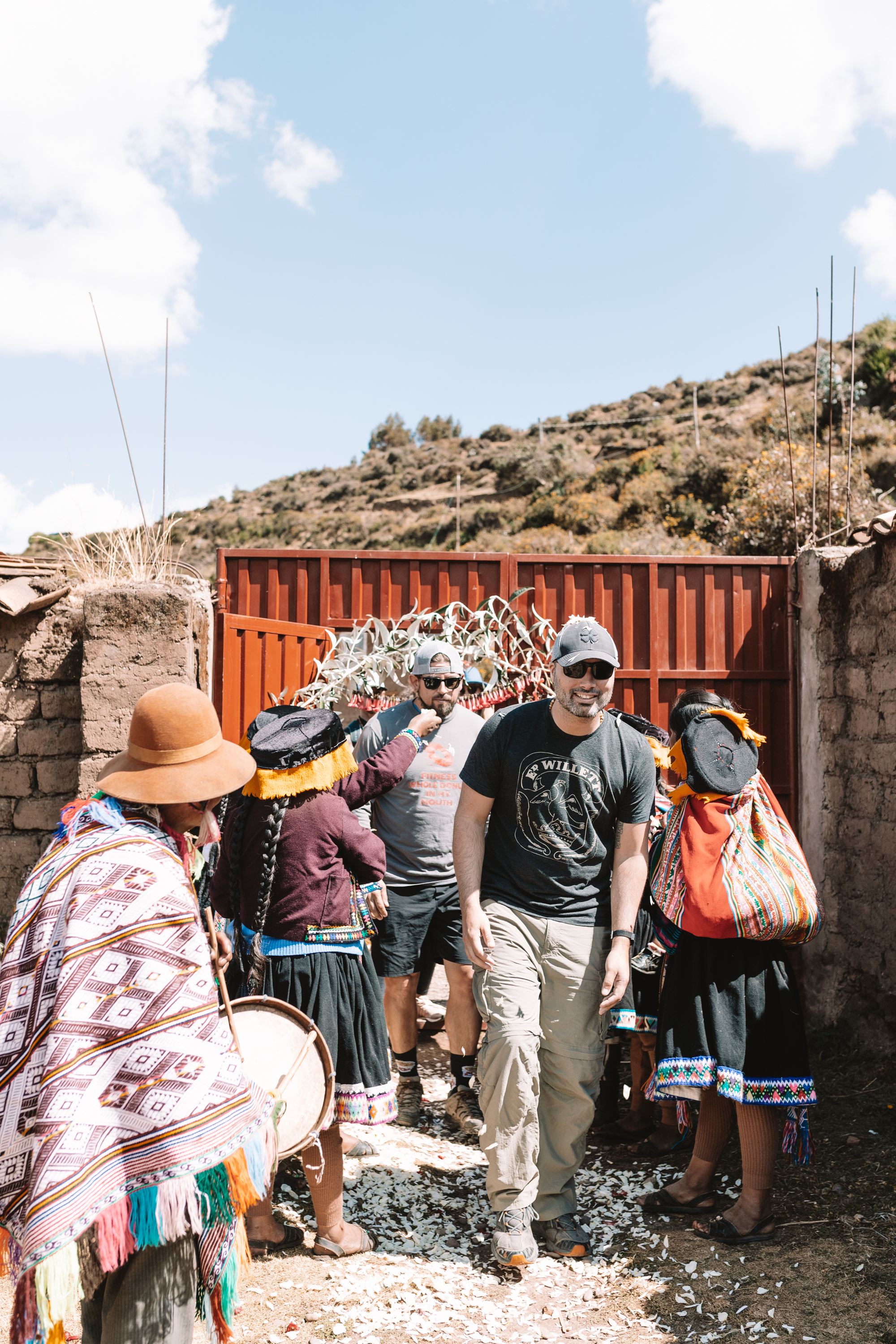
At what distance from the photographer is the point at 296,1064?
283 cm

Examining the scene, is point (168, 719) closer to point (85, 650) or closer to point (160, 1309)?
point (160, 1309)

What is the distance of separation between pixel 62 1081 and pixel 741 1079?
2426mm

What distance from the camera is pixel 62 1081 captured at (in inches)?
73.6

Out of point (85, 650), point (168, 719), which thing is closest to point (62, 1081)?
point (168, 719)

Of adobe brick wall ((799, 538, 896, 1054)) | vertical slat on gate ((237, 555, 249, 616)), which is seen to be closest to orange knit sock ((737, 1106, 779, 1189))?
adobe brick wall ((799, 538, 896, 1054))

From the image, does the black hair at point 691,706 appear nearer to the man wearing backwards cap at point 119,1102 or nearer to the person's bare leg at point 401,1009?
the person's bare leg at point 401,1009

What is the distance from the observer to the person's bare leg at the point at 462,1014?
4.65 meters

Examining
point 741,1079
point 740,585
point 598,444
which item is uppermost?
point 598,444

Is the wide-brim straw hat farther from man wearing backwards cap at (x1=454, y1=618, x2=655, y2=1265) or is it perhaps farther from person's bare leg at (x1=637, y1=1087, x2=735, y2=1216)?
person's bare leg at (x1=637, y1=1087, x2=735, y2=1216)

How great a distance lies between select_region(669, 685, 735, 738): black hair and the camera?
3.72 metres

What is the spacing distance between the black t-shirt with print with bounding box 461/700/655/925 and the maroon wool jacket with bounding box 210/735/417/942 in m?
0.46

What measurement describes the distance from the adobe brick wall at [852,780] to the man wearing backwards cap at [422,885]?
6.81ft

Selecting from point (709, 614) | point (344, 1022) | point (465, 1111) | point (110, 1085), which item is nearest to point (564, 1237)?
point (344, 1022)

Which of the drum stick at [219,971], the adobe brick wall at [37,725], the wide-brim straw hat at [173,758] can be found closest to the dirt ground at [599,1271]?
the drum stick at [219,971]
